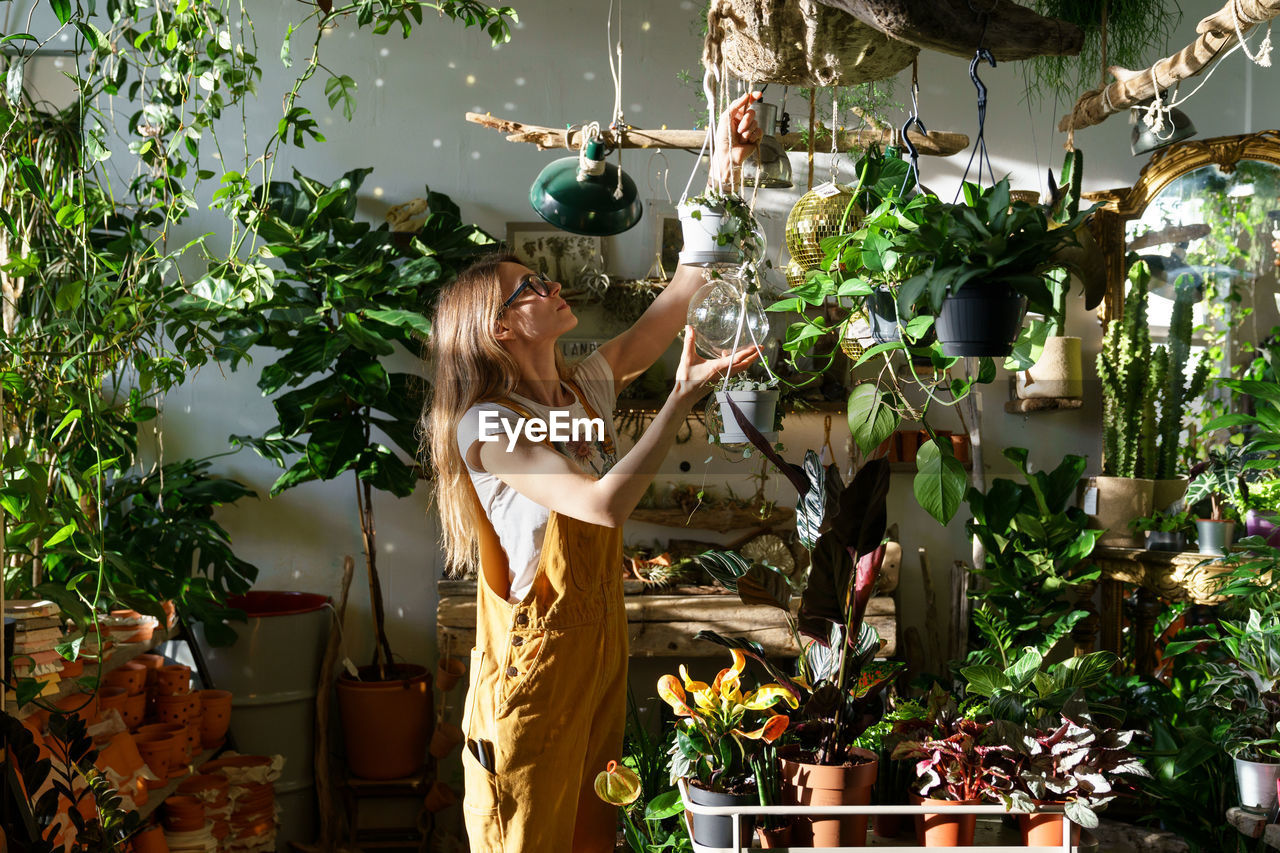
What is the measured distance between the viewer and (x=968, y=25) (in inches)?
49.9

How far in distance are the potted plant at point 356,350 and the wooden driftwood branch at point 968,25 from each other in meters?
1.80

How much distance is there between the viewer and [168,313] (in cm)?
235

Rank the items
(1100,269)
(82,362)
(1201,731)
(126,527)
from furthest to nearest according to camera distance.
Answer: (126,527), (1201,731), (82,362), (1100,269)

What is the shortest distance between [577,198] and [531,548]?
997mm

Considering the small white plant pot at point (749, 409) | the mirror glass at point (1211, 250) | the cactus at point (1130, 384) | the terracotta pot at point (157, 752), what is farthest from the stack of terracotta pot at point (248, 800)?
the mirror glass at point (1211, 250)

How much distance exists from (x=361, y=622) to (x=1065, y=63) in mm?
2914

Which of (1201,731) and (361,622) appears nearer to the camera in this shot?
(1201,731)

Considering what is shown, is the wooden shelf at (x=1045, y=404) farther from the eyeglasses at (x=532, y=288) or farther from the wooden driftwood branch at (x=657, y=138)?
the eyeglasses at (x=532, y=288)

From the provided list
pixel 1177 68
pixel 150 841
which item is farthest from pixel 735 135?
pixel 150 841

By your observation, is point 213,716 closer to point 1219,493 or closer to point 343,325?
point 343,325

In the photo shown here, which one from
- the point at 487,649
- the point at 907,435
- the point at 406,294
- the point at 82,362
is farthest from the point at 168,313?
the point at 907,435

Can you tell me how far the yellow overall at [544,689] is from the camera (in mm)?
1756

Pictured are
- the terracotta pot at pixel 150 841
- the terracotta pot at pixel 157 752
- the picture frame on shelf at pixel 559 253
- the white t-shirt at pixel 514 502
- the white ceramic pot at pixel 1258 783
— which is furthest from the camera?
the picture frame on shelf at pixel 559 253

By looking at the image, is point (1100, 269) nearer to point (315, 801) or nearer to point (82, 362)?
point (82, 362)
